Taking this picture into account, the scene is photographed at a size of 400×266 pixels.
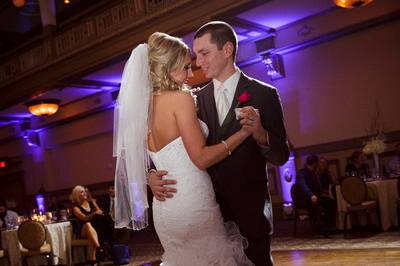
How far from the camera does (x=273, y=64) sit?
10.7 m

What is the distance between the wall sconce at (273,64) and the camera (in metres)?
10.6

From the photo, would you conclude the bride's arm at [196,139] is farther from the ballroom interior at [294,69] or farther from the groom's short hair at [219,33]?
the ballroom interior at [294,69]

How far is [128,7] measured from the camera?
9.84m

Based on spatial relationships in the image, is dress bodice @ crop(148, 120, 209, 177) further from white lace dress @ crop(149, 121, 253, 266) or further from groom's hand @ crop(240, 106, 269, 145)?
groom's hand @ crop(240, 106, 269, 145)

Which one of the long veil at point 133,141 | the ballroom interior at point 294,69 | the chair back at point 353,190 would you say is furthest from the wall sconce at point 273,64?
the long veil at point 133,141

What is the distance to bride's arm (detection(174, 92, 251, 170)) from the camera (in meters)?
2.07

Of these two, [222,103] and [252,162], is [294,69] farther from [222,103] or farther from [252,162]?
[252,162]

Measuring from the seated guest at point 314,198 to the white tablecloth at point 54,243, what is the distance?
3.85 meters

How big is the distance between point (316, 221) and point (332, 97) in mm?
3447

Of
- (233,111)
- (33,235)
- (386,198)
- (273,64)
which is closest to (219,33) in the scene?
(233,111)

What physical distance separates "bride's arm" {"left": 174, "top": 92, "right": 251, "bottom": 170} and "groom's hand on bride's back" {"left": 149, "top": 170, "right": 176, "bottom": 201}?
20 cm

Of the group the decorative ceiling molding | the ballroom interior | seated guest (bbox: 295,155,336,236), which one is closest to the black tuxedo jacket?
the ballroom interior

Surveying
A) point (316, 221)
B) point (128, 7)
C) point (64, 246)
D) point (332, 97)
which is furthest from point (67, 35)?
point (316, 221)

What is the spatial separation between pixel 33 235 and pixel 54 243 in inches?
21.6
